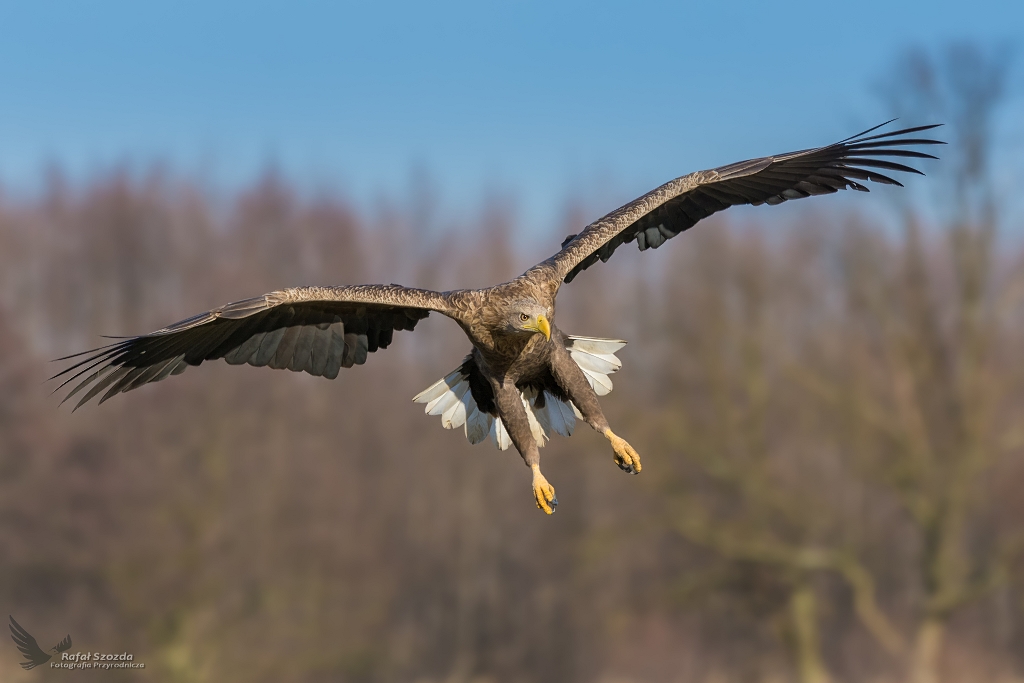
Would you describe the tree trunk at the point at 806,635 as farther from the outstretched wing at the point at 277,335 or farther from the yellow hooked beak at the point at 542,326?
the yellow hooked beak at the point at 542,326

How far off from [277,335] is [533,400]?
1.85 m

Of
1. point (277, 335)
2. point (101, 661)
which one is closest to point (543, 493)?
point (277, 335)

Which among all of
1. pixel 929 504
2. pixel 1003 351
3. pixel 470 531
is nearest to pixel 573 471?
pixel 470 531

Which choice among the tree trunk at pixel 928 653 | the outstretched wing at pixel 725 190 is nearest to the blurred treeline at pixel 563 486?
the tree trunk at pixel 928 653

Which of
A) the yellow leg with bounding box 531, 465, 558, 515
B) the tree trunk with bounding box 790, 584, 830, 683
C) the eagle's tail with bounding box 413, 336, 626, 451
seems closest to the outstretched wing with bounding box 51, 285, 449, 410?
the eagle's tail with bounding box 413, 336, 626, 451

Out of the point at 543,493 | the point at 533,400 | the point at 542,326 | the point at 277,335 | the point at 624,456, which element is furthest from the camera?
the point at 533,400

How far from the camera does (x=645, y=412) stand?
28.4m

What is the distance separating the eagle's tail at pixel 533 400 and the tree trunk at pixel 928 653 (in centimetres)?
2269

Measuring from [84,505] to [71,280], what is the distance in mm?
7304

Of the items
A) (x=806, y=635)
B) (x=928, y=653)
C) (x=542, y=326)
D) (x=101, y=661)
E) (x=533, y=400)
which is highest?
(x=542, y=326)

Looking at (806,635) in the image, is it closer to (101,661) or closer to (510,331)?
(101,661)

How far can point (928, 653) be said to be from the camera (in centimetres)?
2862

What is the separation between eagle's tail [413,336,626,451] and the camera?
8344 mm

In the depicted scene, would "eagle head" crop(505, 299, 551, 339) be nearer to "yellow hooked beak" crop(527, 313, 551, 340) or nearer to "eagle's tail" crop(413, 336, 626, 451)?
"yellow hooked beak" crop(527, 313, 551, 340)
